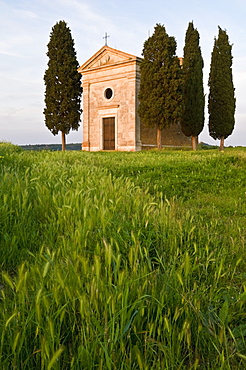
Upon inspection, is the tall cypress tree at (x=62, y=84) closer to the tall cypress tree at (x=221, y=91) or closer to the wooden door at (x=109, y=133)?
the wooden door at (x=109, y=133)

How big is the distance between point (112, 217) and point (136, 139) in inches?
899

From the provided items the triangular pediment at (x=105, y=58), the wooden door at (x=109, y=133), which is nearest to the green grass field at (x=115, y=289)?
the wooden door at (x=109, y=133)

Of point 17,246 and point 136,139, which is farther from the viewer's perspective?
point 136,139

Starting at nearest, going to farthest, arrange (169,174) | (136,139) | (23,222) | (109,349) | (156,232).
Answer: (109,349) < (156,232) < (23,222) < (169,174) < (136,139)

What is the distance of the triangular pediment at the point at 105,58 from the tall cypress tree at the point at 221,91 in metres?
6.68

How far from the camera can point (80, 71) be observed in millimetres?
29078

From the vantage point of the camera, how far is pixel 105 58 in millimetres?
28000

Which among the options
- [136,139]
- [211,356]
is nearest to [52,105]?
[136,139]

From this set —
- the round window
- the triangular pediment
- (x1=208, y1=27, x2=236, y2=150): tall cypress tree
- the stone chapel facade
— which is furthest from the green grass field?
the round window

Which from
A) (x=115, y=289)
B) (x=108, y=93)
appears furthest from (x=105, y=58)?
(x=115, y=289)

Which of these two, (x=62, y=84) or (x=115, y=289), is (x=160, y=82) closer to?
(x=62, y=84)

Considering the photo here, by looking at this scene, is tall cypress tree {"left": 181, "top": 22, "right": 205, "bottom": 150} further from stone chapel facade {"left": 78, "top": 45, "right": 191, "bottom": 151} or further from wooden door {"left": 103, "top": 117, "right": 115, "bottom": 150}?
wooden door {"left": 103, "top": 117, "right": 115, "bottom": 150}

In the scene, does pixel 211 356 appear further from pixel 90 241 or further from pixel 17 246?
pixel 17 246

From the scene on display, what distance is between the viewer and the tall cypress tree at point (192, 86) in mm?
25109
